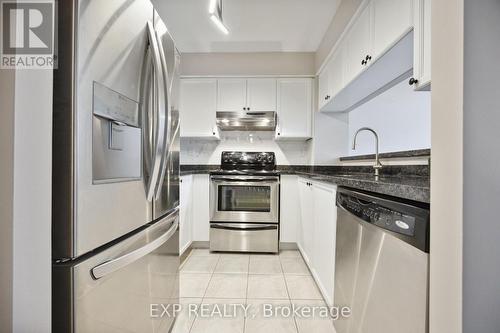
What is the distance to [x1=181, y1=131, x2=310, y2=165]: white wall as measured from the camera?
339 cm

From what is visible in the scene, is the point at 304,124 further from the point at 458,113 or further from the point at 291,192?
the point at 458,113

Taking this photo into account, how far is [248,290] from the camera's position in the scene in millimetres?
1916

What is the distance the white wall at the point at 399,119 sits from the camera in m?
1.69

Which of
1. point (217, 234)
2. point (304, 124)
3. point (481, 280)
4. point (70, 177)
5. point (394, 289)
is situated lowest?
point (217, 234)

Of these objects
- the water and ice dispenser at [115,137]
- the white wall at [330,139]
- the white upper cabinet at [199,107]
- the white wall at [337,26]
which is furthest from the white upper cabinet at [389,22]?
the white upper cabinet at [199,107]

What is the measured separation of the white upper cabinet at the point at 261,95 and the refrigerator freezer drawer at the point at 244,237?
5.00 feet

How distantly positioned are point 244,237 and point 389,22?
2.37 meters

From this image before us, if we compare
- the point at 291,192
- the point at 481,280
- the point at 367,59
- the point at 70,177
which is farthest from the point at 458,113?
the point at 291,192

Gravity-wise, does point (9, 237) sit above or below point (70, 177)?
below

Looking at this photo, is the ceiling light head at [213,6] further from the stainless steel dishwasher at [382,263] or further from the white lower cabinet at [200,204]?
the white lower cabinet at [200,204]

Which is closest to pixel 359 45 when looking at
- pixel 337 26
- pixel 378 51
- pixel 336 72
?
pixel 378 51

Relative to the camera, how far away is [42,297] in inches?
22.7

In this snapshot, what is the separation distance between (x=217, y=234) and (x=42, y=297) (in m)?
2.27

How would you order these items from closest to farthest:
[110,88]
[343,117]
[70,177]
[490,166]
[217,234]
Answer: [490,166] < [70,177] < [110,88] < [217,234] < [343,117]
